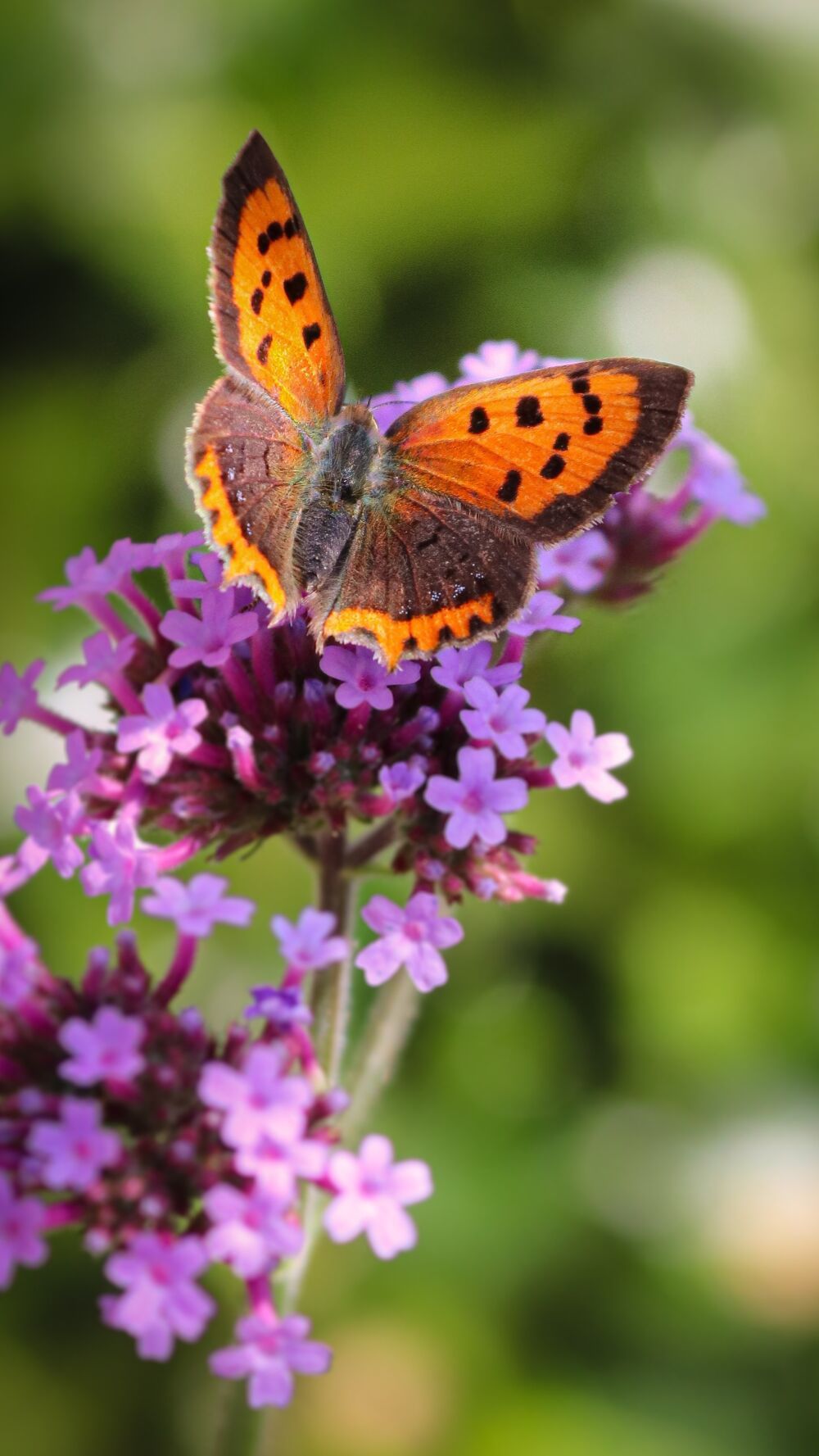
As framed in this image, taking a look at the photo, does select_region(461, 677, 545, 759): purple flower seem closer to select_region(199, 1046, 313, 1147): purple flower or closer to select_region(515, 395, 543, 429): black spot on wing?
select_region(515, 395, 543, 429): black spot on wing

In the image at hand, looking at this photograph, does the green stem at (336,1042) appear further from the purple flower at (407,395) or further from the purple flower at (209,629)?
the purple flower at (407,395)

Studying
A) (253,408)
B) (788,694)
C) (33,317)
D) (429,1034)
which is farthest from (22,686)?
(788,694)

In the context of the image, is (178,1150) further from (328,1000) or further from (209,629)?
(209,629)

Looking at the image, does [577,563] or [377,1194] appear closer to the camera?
[377,1194]

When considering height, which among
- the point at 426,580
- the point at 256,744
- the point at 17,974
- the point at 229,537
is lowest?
the point at 17,974

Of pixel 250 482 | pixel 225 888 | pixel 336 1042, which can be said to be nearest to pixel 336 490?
pixel 250 482

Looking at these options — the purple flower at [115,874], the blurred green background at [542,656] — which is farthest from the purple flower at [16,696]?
the blurred green background at [542,656]
